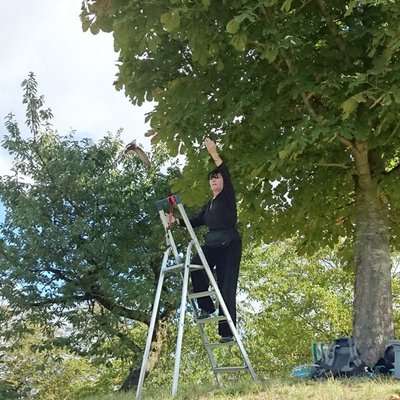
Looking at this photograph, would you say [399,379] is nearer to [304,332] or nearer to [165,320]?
[165,320]

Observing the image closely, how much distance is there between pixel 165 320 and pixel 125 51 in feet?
34.8

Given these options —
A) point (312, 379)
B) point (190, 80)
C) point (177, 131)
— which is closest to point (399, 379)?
point (312, 379)

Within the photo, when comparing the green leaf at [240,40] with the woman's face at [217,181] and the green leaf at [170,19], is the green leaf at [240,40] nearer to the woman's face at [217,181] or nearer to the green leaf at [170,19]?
the green leaf at [170,19]

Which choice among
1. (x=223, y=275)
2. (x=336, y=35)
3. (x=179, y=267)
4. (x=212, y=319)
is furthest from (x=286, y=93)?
(x=212, y=319)

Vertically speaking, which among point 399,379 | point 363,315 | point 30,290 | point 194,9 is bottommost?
point 399,379

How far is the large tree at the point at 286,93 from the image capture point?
Answer: 22.7 ft

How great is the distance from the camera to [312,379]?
6.61m

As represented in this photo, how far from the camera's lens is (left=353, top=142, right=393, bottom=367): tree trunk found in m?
8.09

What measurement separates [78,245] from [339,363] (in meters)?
10.2

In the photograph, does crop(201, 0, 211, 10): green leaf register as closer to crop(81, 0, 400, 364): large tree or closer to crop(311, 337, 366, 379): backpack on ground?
crop(81, 0, 400, 364): large tree

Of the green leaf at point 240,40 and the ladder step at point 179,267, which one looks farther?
the green leaf at point 240,40

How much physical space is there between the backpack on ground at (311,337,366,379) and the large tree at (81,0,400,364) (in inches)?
42.2

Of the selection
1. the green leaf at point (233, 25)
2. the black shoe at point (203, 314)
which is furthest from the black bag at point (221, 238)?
the green leaf at point (233, 25)

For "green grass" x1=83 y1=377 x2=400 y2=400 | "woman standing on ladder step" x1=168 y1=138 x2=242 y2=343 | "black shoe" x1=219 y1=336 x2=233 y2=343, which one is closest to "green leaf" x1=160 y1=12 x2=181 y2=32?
"woman standing on ladder step" x1=168 y1=138 x2=242 y2=343
